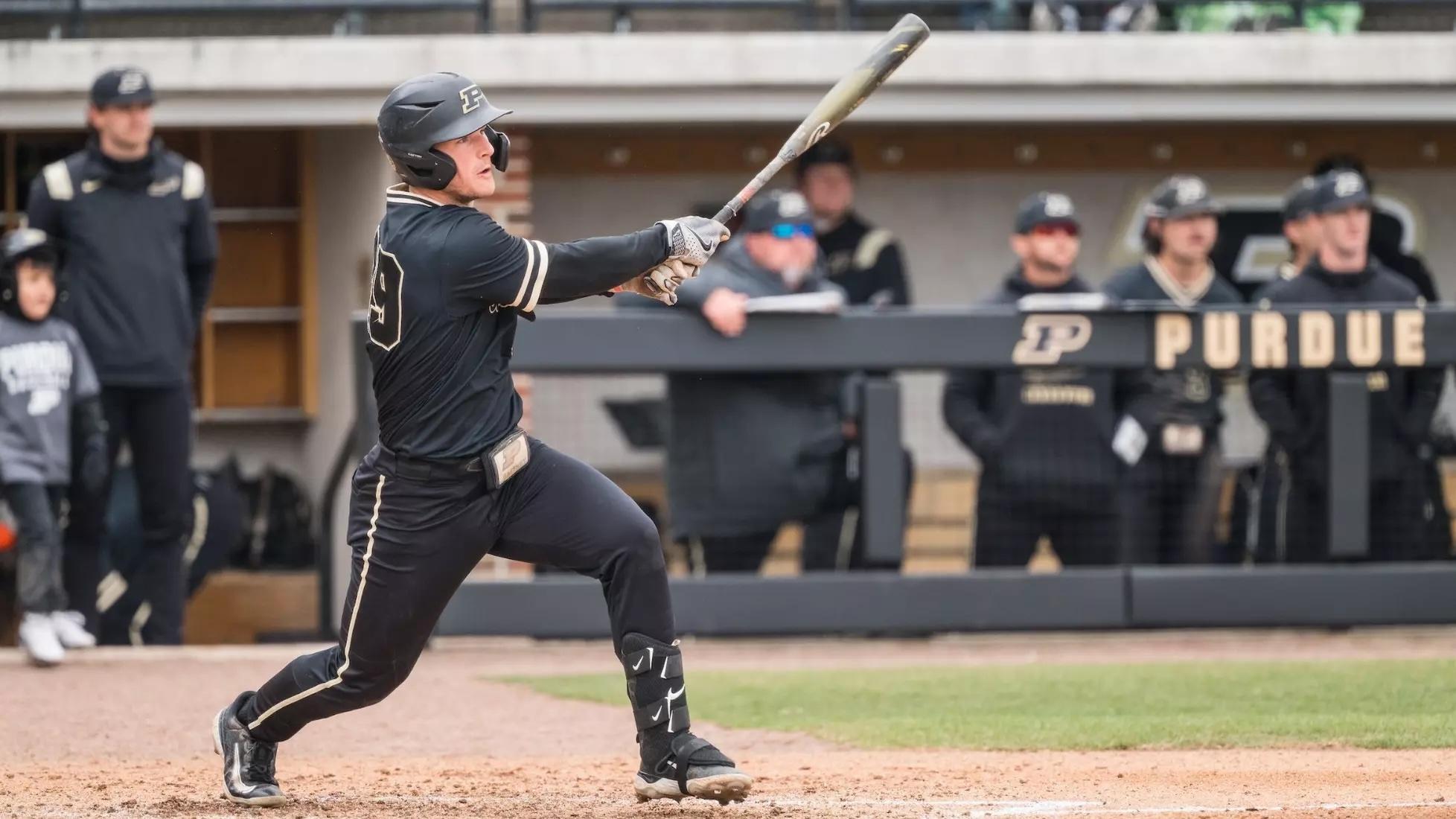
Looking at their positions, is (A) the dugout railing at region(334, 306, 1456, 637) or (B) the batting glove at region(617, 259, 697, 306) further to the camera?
(A) the dugout railing at region(334, 306, 1456, 637)

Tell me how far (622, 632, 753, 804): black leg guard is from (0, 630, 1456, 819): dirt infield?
12 centimetres

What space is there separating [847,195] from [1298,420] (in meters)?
2.51

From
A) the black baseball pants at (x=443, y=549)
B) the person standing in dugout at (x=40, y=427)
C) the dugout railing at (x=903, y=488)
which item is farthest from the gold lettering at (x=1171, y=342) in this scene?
the person standing in dugout at (x=40, y=427)

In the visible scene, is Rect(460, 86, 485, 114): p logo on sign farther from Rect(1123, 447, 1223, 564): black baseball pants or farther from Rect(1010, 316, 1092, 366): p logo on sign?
Rect(1123, 447, 1223, 564): black baseball pants

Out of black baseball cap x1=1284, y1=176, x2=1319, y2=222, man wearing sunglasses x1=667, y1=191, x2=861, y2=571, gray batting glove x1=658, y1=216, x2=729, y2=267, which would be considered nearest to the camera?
gray batting glove x1=658, y1=216, x2=729, y2=267

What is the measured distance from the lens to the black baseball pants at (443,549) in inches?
186

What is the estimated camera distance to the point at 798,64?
10242 millimetres

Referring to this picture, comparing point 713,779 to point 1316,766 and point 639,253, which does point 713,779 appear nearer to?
point 639,253

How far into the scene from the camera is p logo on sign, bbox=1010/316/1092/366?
321 inches

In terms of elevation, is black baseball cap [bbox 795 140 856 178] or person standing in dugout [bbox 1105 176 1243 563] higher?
black baseball cap [bbox 795 140 856 178]

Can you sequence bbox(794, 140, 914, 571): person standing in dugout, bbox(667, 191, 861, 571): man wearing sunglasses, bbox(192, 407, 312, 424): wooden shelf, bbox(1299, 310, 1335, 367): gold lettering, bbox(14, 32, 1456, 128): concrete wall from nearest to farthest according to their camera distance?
bbox(667, 191, 861, 571): man wearing sunglasses < bbox(1299, 310, 1335, 367): gold lettering < bbox(794, 140, 914, 571): person standing in dugout < bbox(14, 32, 1456, 128): concrete wall < bbox(192, 407, 312, 424): wooden shelf

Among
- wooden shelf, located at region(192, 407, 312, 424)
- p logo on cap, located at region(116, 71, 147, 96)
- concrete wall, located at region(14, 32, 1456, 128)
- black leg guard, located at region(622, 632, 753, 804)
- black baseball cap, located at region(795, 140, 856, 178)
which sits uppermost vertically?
concrete wall, located at region(14, 32, 1456, 128)

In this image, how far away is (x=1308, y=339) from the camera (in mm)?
8227

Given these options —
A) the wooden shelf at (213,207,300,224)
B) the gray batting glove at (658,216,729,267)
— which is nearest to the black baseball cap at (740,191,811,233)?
the gray batting glove at (658,216,729,267)
